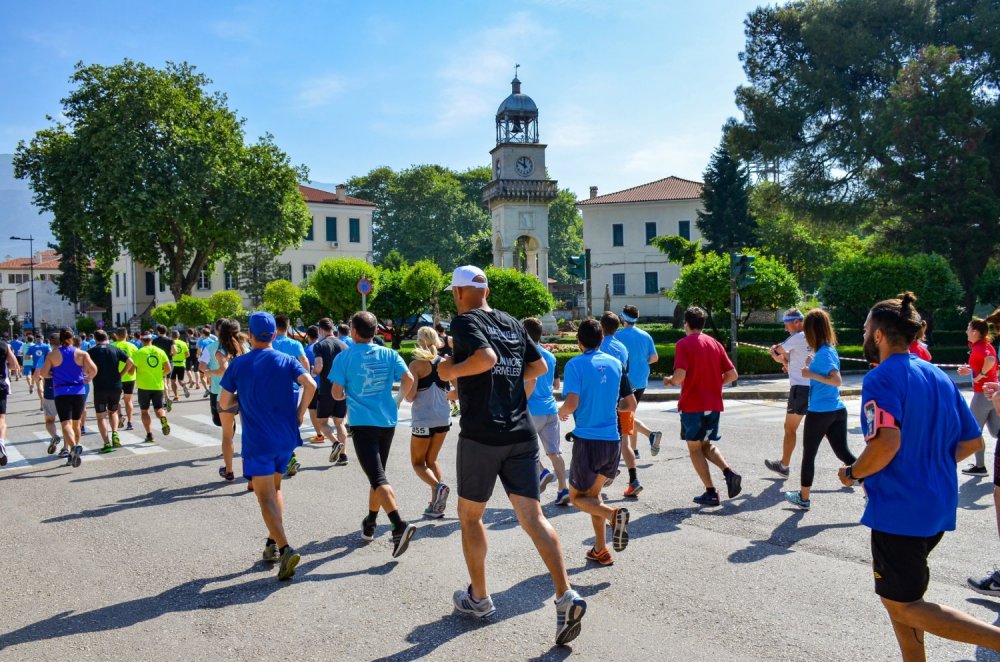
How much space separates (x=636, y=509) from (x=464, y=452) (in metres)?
3.51

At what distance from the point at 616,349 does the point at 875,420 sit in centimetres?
440

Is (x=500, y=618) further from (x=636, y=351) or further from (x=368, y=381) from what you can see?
(x=636, y=351)

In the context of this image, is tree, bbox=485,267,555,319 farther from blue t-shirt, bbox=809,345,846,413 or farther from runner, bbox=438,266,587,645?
runner, bbox=438,266,587,645

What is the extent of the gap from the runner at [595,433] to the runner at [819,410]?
6.80 ft

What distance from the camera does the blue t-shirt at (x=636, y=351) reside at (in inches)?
373

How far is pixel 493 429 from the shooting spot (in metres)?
4.31

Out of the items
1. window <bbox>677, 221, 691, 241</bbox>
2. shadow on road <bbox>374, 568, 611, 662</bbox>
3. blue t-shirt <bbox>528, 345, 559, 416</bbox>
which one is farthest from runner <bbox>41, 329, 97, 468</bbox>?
window <bbox>677, 221, 691, 241</bbox>

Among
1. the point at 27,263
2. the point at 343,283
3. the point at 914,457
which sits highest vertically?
the point at 27,263

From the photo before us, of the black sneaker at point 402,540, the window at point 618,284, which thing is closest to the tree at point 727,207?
the window at point 618,284

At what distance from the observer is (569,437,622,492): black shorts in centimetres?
569

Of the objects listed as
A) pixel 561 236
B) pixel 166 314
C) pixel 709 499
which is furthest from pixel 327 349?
pixel 561 236

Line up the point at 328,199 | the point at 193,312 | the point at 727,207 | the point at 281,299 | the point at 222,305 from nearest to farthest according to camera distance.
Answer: the point at 281,299 → the point at 193,312 → the point at 222,305 → the point at 727,207 → the point at 328,199

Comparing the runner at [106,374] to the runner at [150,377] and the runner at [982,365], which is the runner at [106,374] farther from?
the runner at [982,365]

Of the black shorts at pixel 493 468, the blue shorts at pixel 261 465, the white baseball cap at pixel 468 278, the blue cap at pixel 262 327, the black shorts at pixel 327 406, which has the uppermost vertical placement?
the white baseball cap at pixel 468 278
